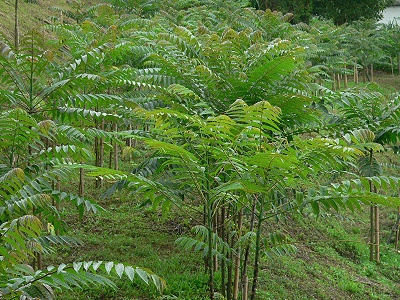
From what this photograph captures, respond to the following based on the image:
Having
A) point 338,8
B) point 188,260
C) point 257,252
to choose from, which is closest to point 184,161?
point 257,252

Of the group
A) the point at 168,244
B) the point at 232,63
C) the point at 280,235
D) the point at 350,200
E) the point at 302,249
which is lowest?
the point at 302,249

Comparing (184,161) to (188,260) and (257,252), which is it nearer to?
(257,252)

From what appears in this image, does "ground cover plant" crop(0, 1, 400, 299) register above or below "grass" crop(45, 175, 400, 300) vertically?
above

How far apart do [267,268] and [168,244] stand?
139 cm

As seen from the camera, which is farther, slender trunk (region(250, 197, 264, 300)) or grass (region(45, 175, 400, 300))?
grass (region(45, 175, 400, 300))

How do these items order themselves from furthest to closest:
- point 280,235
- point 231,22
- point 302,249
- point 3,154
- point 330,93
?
1. point 231,22
2. point 302,249
3. point 330,93
4. point 3,154
5. point 280,235

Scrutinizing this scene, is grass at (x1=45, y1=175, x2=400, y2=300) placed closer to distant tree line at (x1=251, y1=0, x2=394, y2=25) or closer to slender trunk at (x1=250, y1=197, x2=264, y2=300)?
slender trunk at (x1=250, y1=197, x2=264, y2=300)

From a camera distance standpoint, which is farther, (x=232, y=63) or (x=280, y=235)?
(x=232, y=63)

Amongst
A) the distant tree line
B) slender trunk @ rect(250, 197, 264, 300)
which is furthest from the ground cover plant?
the distant tree line

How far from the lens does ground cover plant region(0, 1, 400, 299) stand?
3568 millimetres

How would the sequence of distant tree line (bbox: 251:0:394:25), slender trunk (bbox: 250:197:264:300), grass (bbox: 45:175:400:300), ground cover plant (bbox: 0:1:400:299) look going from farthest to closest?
1. distant tree line (bbox: 251:0:394:25)
2. grass (bbox: 45:175:400:300)
3. slender trunk (bbox: 250:197:264:300)
4. ground cover plant (bbox: 0:1:400:299)

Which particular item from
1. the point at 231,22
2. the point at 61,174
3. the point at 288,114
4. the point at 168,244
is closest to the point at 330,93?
the point at 288,114

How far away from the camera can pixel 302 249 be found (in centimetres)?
845

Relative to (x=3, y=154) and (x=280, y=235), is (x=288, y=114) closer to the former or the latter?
(x=280, y=235)
